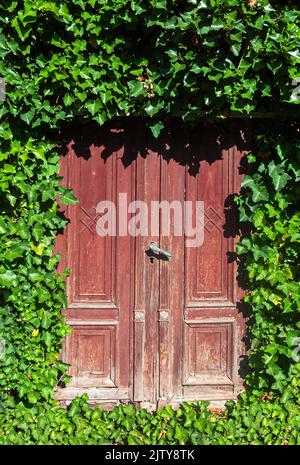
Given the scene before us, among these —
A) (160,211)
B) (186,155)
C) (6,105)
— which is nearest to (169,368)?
(160,211)

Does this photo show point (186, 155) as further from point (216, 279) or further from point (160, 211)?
point (216, 279)

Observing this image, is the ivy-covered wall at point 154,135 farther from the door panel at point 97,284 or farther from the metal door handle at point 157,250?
the metal door handle at point 157,250

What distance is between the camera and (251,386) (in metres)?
4.16

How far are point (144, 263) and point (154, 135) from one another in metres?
0.99

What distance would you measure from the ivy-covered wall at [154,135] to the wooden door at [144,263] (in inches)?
6.5

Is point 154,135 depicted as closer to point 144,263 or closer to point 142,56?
point 142,56

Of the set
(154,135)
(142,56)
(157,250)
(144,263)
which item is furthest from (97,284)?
(142,56)

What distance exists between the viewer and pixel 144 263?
4.18m

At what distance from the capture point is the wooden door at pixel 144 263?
13.6 feet

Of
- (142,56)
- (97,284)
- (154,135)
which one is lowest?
(97,284)

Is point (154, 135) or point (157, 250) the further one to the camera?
point (157, 250)

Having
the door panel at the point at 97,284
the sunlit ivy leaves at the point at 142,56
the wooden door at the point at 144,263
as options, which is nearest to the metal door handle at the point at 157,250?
the wooden door at the point at 144,263
